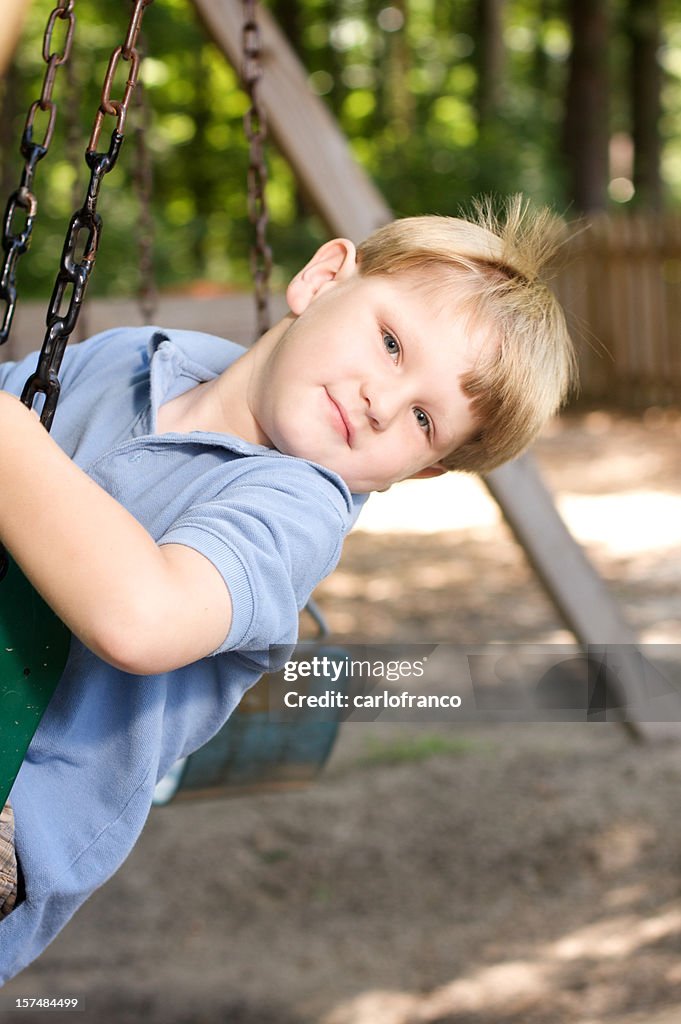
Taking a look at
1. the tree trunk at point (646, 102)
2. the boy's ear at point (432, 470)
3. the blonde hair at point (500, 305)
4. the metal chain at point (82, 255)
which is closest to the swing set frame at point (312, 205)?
the metal chain at point (82, 255)

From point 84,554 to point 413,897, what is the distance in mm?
3075

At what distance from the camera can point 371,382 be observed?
1.45m

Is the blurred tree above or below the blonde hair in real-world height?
below

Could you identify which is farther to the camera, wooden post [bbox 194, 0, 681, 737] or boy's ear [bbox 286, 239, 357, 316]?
wooden post [bbox 194, 0, 681, 737]

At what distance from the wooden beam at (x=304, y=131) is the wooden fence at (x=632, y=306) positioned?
26.5ft

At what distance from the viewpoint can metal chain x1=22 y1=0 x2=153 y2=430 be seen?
1.23 meters

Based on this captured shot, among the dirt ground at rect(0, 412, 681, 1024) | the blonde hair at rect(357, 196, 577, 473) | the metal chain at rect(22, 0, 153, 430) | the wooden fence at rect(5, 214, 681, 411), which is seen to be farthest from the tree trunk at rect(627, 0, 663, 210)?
the metal chain at rect(22, 0, 153, 430)

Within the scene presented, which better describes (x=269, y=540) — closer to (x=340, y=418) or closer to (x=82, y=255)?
(x=340, y=418)

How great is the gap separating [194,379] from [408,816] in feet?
9.79

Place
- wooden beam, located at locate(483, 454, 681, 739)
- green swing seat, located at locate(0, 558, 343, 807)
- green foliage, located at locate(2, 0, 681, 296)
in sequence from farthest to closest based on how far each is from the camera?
green foliage, located at locate(2, 0, 681, 296)
wooden beam, located at locate(483, 454, 681, 739)
green swing seat, located at locate(0, 558, 343, 807)

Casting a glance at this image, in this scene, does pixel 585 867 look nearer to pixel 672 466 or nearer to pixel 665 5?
pixel 672 466

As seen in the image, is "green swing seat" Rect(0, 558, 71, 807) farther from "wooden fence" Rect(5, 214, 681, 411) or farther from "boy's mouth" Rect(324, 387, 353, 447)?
"wooden fence" Rect(5, 214, 681, 411)

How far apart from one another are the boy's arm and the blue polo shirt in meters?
0.12

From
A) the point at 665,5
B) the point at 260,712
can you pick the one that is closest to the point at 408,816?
the point at 260,712
